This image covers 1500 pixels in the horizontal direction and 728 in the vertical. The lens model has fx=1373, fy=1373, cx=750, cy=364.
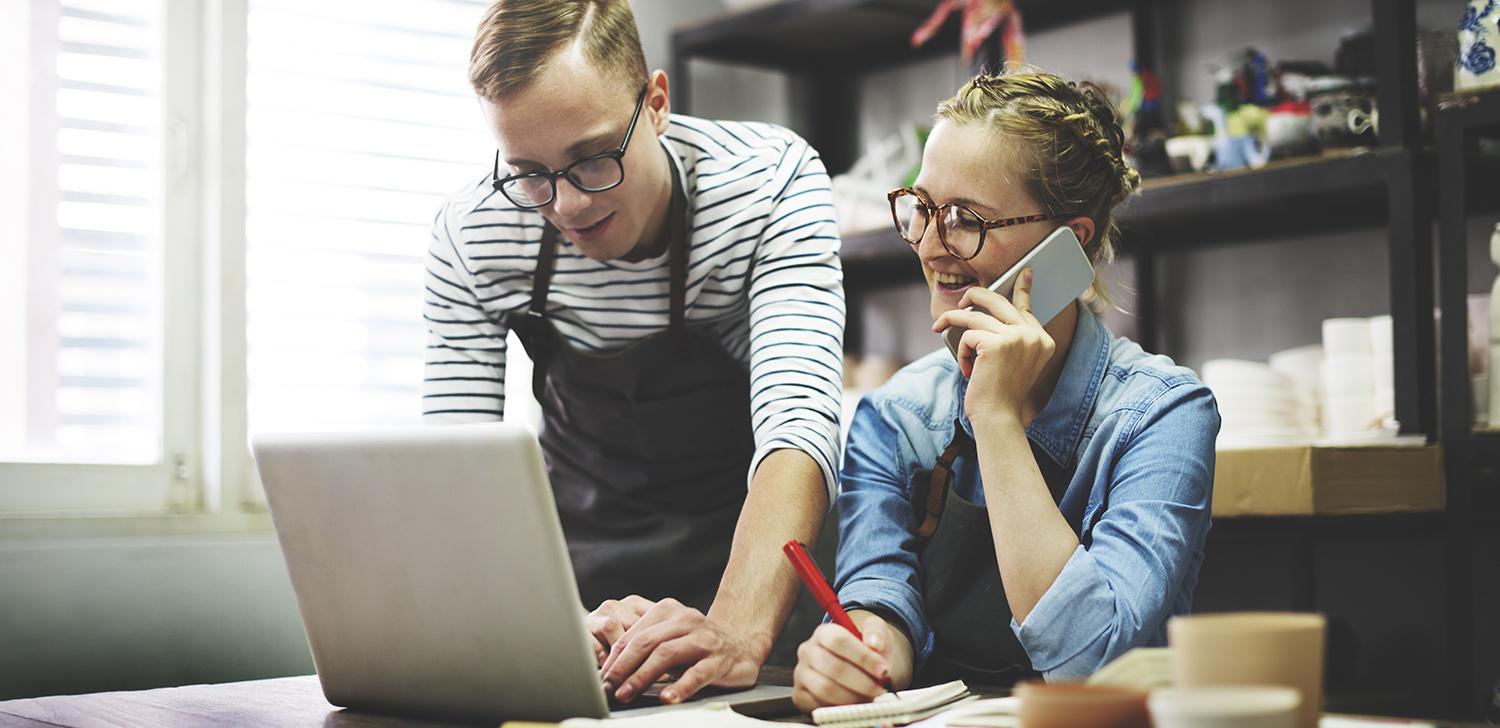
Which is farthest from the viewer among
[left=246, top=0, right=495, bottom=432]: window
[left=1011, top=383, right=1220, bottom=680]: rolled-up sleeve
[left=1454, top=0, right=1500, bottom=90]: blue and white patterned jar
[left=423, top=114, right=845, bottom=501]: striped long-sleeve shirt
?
[left=246, top=0, right=495, bottom=432]: window

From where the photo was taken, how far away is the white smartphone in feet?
3.83

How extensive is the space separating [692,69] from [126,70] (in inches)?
53.5

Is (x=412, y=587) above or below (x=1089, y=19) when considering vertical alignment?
below

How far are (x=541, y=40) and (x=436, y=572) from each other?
60cm

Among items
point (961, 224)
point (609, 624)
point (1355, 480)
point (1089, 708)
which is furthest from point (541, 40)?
point (1355, 480)

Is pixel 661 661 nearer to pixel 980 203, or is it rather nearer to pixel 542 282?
pixel 980 203

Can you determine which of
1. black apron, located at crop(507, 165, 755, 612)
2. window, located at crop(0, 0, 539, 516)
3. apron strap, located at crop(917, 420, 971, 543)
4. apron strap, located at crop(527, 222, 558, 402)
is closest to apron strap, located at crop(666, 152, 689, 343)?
black apron, located at crop(507, 165, 755, 612)

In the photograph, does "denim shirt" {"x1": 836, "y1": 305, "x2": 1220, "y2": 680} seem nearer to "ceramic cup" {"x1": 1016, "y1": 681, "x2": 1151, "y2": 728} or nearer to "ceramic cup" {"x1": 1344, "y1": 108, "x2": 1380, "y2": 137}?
"ceramic cup" {"x1": 1016, "y1": 681, "x2": 1151, "y2": 728}

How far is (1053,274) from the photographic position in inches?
46.4

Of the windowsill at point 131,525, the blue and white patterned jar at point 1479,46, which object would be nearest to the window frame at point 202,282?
the windowsill at point 131,525

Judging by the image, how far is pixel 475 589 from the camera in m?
0.87

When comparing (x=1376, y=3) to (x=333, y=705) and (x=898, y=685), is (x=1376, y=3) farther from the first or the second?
(x=333, y=705)

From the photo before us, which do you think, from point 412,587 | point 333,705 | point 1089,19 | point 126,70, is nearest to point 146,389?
point 126,70

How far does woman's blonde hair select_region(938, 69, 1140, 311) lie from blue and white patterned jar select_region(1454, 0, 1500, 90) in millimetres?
1001
